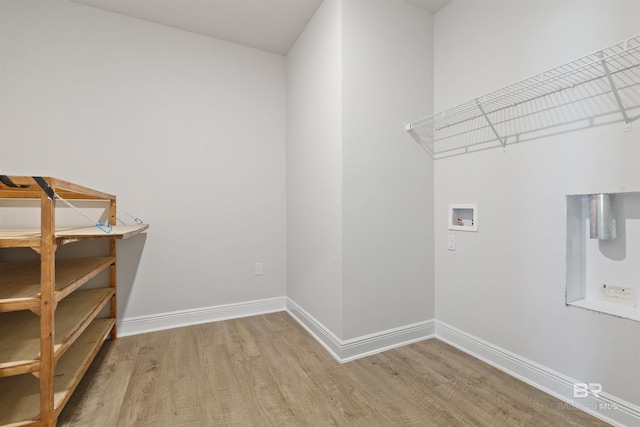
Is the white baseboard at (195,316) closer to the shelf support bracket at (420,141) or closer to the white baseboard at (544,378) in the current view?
the white baseboard at (544,378)

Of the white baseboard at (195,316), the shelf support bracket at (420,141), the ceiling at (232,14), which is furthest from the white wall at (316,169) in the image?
the shelf support bracket at (420,141)

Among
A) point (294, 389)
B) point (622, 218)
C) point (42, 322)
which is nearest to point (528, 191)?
point (622, 218)

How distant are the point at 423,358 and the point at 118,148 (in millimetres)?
2713

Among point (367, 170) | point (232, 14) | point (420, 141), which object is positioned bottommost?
point (367, 170)

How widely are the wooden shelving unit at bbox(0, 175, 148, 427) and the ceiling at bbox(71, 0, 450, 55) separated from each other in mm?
1600

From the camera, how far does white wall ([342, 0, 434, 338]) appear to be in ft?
6.33

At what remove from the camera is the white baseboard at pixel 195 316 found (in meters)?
2.30

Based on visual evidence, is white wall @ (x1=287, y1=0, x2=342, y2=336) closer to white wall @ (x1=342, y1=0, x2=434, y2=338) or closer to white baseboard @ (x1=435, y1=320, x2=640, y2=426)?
white wall @ (x1=342, y1=0, x2=434, y2=338)

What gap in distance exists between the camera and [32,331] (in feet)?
4.66

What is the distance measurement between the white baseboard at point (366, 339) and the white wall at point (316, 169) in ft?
0.23

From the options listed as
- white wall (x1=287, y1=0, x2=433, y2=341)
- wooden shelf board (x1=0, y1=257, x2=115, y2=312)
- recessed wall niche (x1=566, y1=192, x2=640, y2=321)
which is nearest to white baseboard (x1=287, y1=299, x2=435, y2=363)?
white wall (x1=287, y1=0, x2=433, y2=341)

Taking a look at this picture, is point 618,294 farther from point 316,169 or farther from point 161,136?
point 161,136

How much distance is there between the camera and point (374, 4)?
1.99m

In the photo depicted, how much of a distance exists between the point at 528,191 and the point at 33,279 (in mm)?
2700
